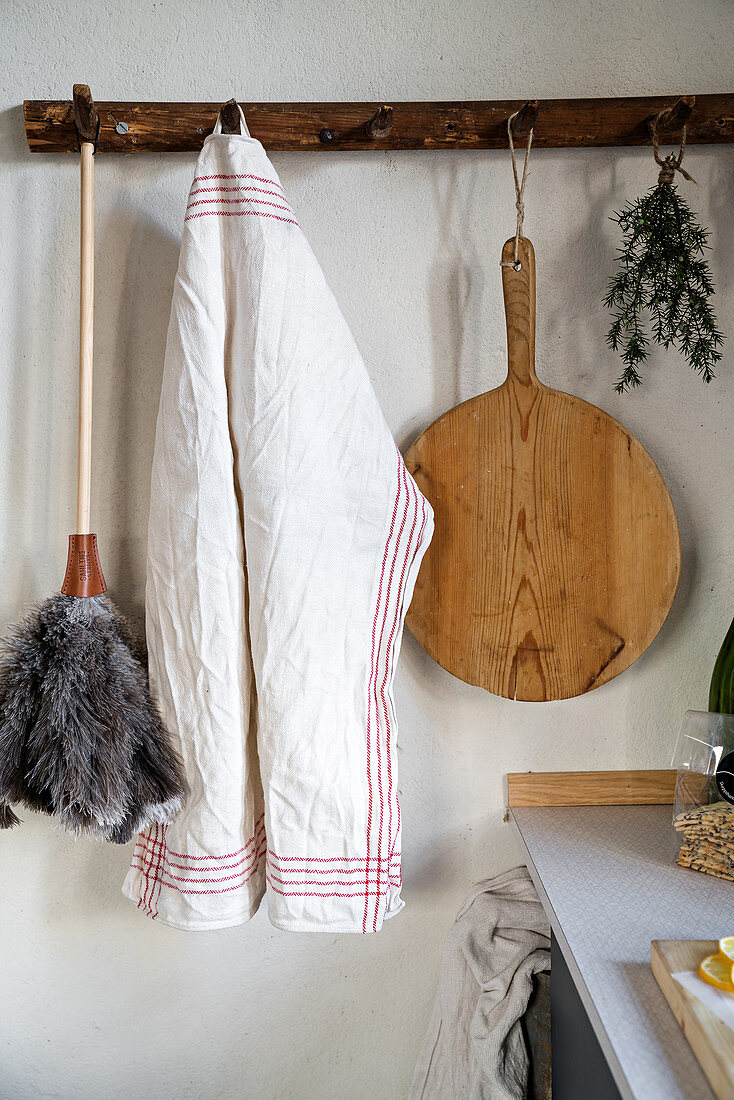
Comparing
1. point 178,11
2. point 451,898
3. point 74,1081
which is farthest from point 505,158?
point 74,1081

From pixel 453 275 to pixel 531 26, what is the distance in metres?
0.35

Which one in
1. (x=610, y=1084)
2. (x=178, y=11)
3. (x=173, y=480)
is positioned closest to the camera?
(x=610, y=1084)

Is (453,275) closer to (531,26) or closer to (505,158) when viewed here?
(505,158)

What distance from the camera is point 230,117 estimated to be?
0.86m

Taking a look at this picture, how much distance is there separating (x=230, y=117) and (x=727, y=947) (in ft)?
3.33

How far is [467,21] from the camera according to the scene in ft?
3.20

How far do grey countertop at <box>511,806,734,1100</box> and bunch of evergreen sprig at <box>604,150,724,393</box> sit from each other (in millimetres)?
574

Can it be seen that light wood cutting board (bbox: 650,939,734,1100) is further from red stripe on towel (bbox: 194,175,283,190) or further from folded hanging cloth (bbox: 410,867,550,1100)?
red stripe on towel (bbox: 194,175,283,190)

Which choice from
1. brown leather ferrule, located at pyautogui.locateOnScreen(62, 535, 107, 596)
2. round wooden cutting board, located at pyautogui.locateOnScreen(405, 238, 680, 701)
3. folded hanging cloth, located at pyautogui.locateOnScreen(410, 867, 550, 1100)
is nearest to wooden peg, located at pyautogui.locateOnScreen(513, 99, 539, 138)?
Result: round wooden cutting board, located at pyautogui.locateOnScreen(405, 238, 680, 701)

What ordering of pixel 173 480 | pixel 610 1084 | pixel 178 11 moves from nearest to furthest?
pixel 610 1084, pixel 173 480, pixel 178 11

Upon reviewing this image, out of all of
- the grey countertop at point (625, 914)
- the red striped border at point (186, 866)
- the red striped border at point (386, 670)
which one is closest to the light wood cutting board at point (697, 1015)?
the grey countertop at point (625, 914)

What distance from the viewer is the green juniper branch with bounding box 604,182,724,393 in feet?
2.95

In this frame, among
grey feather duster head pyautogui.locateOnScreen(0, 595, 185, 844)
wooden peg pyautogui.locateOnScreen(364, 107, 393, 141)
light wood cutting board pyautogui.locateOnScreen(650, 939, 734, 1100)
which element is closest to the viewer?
light wood cutting board pyautogui.locateOnScreen(650, 939, 734, 1100)

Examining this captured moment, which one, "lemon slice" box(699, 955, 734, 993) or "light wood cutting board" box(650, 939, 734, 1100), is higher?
"lemon slice" box(699, 955, 734, 993)
